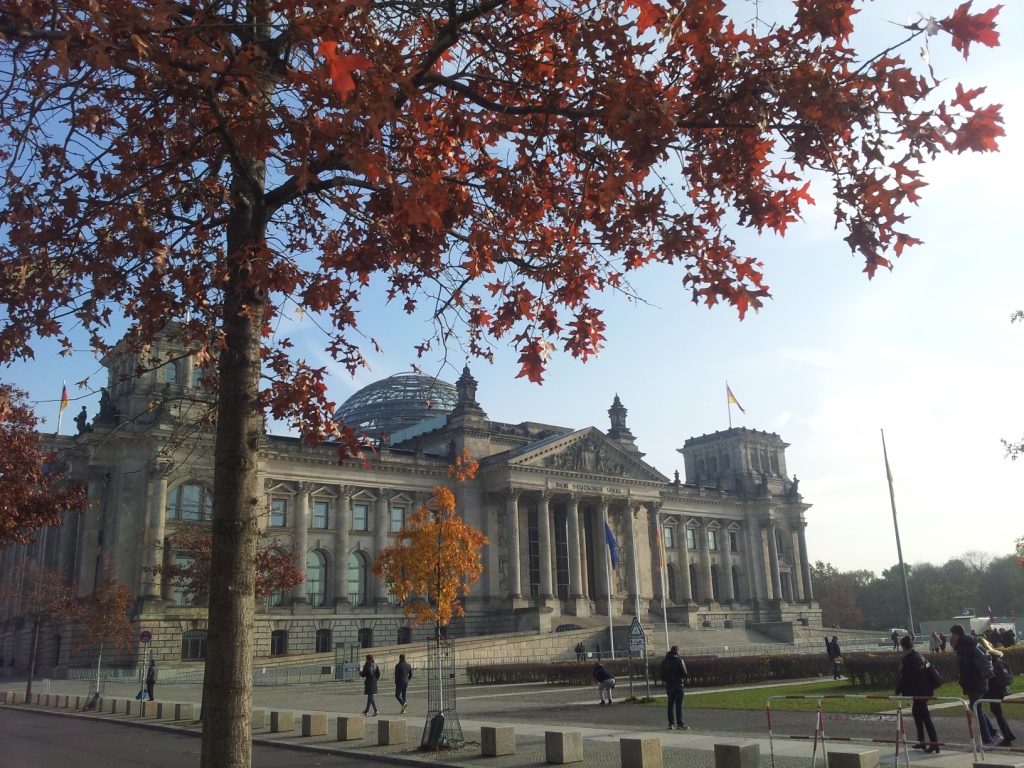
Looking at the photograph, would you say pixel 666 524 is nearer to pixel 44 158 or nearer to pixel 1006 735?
pixel 1006 735

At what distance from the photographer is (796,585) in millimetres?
98812

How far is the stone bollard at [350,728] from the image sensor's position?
20578mm

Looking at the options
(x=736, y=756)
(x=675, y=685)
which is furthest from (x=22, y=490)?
(x=736, y=756)

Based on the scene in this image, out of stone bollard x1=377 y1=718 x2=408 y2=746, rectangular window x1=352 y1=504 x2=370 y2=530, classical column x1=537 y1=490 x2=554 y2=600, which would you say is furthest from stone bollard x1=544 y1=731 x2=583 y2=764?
classical column x1=537 y1=490 x2=554 y2=600

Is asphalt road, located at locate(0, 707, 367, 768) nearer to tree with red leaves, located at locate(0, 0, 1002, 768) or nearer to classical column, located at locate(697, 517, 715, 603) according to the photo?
tree with red leaves, located at locate(0, 0, 1002, 768)

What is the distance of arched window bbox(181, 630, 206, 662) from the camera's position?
5547 cm

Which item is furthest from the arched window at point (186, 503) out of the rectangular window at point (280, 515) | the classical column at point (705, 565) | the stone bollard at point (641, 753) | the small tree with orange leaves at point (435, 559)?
the classical column at point (705, 565)

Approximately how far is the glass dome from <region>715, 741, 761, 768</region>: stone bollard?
77033 mm

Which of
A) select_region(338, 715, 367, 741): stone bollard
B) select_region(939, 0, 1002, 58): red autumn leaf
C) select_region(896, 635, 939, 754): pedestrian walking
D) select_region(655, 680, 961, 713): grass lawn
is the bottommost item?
select_region(655, 680, 961, 713): grass lawn

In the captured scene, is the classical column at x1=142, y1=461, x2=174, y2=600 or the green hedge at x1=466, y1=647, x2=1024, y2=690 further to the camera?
the classical column at x1=142, y1=461, x2=174, y2=600

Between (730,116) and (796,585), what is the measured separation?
325 ft

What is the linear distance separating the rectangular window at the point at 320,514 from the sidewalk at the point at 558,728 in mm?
29917

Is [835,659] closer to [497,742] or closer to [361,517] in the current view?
[497,742]

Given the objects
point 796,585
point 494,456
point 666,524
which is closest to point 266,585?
point 494,456
